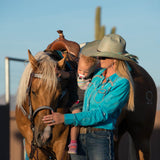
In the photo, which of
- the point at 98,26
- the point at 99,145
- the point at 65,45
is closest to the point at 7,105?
the point at 65,45

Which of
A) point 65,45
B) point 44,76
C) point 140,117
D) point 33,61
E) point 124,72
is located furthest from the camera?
point 65,45

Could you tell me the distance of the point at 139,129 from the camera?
493 centimetres

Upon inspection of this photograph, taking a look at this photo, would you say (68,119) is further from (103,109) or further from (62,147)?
(62,147)

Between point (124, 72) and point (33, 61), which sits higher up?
point (33, 61)

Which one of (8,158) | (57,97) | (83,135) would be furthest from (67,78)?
(8,158)

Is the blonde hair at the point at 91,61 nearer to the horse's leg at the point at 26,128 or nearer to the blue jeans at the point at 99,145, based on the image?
the blue jeans at the point at 99,145

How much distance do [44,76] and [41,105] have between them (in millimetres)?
330

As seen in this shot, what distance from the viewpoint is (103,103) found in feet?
8.71

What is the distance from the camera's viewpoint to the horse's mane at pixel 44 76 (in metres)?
3.65

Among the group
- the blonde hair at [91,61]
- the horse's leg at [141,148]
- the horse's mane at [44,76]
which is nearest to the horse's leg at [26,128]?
the horse's mane at [44,76]

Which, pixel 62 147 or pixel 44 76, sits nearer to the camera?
pixel 44 76

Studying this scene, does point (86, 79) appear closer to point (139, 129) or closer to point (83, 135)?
point (83, 135)

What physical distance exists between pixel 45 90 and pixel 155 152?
4.64m

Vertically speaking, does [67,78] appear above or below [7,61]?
below
